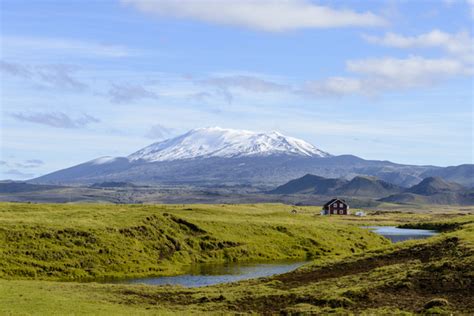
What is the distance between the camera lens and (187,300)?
173ft

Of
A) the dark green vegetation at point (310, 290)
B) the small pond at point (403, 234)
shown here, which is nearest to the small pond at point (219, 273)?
the dark green vegetation at point (310, 290)

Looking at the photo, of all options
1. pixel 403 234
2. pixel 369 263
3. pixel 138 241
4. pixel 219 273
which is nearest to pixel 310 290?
pixel 369 263

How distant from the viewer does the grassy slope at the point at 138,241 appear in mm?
80075

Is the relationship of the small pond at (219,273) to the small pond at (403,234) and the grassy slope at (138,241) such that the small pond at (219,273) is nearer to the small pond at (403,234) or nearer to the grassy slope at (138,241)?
the grassy slope at (138,241)

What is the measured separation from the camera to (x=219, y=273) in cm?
8238

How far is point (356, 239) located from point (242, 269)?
135ft

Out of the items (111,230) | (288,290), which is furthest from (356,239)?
(288,290)

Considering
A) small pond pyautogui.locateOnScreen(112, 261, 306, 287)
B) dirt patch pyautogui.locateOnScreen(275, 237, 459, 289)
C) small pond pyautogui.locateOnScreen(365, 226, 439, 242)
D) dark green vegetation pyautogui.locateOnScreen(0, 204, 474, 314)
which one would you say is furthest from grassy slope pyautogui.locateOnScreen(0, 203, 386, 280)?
dirt patch pyautogui.locateOnScreen(275, 237, 459, 289)

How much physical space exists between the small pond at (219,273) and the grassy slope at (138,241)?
3.97 m

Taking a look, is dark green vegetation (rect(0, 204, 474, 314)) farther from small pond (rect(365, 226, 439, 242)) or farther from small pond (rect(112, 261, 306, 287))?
small pond (rect(365, 226, 439, 242))

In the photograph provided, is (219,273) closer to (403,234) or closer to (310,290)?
(310,290)

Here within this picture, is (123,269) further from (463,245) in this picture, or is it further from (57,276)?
(463,245)

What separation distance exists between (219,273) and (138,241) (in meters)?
17.9

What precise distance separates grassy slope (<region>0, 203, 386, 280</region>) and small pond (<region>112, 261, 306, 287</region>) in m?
3.97
